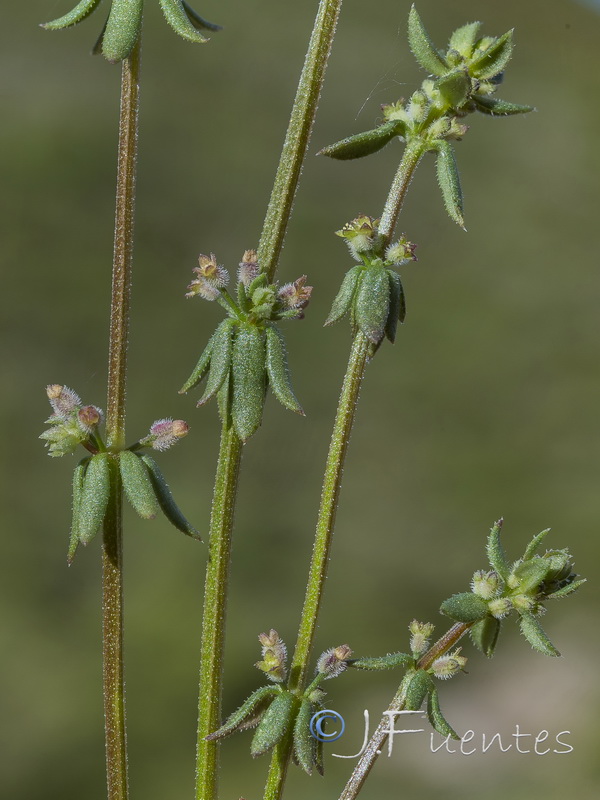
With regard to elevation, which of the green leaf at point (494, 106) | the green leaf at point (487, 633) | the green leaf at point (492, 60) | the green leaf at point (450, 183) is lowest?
Result: the green leaf at point (487, 633)

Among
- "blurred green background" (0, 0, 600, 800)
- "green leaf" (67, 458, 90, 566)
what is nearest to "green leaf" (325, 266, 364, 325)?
"green leaf" (67, 458, 90, 566)

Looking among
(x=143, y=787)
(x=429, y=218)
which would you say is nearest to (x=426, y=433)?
(x=429, y=218)

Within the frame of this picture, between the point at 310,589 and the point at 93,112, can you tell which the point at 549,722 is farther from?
the point at 93,112

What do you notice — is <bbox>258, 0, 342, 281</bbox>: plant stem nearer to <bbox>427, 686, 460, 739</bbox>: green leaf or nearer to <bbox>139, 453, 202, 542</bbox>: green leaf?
<bbox>139, 453, 202, 542</bbox>: green leaf

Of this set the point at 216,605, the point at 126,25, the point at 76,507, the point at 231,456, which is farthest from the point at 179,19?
the point at 216,605

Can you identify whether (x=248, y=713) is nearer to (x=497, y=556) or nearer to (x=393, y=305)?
(x=497, y=556)

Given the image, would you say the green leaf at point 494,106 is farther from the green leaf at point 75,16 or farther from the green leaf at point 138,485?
the green leaf at point 138,485

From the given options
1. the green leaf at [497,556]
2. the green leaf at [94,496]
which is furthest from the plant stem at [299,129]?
the green leaf at [497,556]
